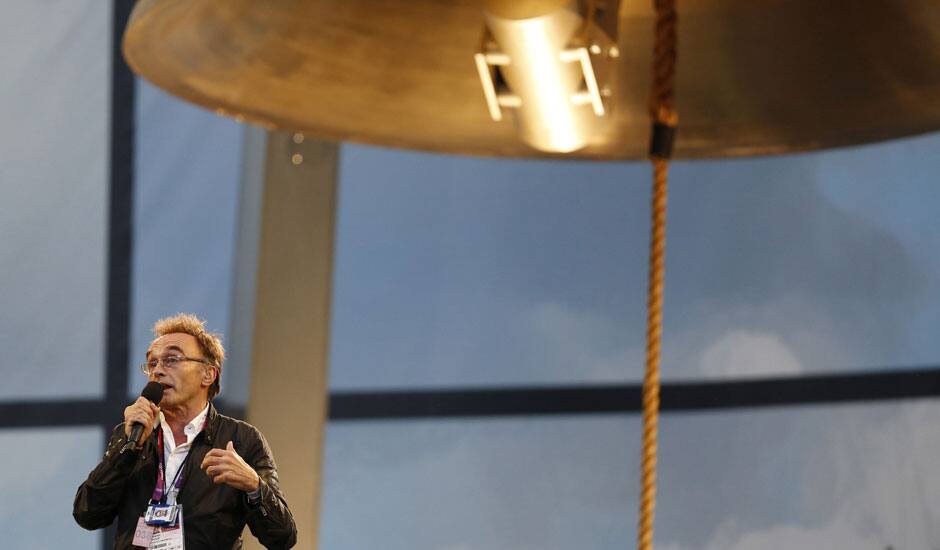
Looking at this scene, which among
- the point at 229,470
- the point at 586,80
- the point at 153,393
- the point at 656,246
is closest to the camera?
the point at 656,246

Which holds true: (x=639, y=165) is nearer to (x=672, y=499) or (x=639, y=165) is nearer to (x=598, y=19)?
(x=672, y=499)

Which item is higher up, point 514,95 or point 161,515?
point 514,95

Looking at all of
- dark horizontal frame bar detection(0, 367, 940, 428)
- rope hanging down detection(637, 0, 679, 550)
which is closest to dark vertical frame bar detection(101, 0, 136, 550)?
dark horizontal frame bar detection(0, 367, 940, 428)

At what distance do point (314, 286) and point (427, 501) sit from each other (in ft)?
2.69

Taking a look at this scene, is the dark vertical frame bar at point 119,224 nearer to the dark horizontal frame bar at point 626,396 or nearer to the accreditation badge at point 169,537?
the dark horizontal frame bar at point 626,396

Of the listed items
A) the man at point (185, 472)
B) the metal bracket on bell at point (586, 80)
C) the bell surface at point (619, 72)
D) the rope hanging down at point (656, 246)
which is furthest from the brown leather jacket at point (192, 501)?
the rope hanging down at point (656, 246)

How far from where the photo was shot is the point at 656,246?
104cm

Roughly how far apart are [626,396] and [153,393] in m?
2.73

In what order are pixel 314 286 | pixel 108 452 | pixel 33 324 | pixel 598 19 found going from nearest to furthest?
pixel 598 19 < pixel 108 452 < pixel 314 286 < pixel 33 324

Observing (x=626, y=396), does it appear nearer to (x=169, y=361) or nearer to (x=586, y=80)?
(x=169, y=361)

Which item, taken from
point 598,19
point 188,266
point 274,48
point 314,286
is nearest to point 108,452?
point 274,48

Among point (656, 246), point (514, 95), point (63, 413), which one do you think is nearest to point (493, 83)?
point (514, 95)

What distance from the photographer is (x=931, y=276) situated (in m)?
4.38

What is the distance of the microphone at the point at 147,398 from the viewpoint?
175 centimetres
